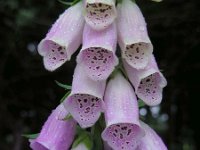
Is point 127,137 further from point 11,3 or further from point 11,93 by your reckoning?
point 11,93

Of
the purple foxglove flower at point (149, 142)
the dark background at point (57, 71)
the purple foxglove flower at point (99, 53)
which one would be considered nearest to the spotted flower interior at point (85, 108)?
the purple foxglove flower at point (99, 53)

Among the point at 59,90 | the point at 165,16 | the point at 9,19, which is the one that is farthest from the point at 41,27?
the point at 165,16

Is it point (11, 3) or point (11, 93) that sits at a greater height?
point (11, 3)

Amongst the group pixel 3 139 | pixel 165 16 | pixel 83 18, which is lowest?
pixel 3 139

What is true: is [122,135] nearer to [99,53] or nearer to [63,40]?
[99,53]

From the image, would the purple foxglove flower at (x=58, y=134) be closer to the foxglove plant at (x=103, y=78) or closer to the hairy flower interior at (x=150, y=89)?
the foxglove plant at (x=103, y=78)

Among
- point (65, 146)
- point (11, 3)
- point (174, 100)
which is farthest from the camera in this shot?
point (174, 100)

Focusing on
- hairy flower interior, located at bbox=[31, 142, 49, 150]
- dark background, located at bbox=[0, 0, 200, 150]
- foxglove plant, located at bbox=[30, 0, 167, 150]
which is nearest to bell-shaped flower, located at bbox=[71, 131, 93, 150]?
foxglove plant, located at bbox=[30, 0, 167, 150]
